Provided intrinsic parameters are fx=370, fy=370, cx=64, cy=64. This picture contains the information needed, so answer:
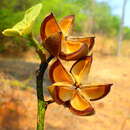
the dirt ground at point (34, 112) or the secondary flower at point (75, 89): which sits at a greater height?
the secondary flower at point (75, 89)

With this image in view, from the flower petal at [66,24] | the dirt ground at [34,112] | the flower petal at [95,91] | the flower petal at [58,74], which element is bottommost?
the dirt ground at [34,112]

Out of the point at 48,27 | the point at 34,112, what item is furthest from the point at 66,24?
the point at 34,112

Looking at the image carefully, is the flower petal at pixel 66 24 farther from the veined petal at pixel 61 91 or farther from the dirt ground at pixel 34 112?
the dirt ground at pixel 34 112

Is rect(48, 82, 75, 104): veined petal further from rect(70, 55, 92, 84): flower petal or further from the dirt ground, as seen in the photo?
the dirt ground

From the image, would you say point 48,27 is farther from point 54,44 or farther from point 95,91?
point 95,91

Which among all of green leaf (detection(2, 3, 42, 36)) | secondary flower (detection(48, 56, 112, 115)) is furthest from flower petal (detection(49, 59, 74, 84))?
green leaf (detection(2, 3, 42, 36))

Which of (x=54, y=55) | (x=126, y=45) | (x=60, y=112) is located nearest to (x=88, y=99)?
(x=54, y=55)

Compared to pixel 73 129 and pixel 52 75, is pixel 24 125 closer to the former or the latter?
pixel 73 129

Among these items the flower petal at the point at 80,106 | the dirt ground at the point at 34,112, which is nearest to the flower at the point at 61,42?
the flower petal at the point at 80,106
